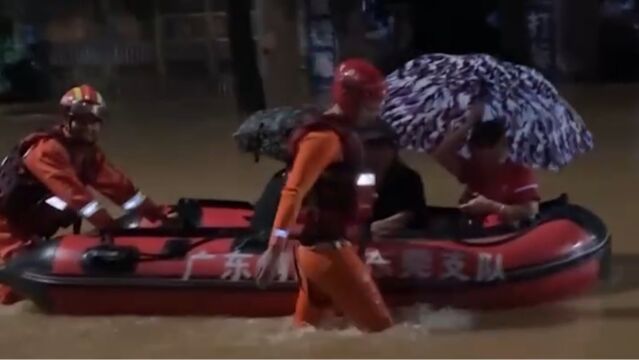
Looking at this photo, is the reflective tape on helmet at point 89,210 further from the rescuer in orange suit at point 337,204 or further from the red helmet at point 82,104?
the rescuer in orange suit at point 337,204

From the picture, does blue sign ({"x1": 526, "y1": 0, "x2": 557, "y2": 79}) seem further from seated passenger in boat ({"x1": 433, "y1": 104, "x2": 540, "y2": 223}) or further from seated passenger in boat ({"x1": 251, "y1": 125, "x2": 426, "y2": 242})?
seated passenger in boat ({"x1": 251, "y1": 125, "x2": 426, "y2": 242})

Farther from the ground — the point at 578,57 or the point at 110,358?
the point at 110,358

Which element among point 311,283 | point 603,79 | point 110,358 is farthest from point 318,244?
point 603,79

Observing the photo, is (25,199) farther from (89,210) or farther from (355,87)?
(355,87)

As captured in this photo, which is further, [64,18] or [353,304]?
[64,18]

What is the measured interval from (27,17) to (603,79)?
26.6ft

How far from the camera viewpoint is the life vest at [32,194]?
22.1 ft

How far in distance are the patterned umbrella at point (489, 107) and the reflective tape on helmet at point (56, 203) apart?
4.96ft

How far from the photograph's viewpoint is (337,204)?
19.6 feet

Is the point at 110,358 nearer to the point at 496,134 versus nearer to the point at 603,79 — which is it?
the point at 496,134

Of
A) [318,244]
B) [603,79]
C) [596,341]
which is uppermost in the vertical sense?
[318,244]

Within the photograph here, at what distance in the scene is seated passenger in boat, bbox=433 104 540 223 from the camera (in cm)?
682

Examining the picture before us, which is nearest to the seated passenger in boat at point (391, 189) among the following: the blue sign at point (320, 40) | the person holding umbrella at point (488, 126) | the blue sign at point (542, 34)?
the person holding umbrella at point (488, 126)

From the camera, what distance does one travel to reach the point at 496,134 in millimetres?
6816
